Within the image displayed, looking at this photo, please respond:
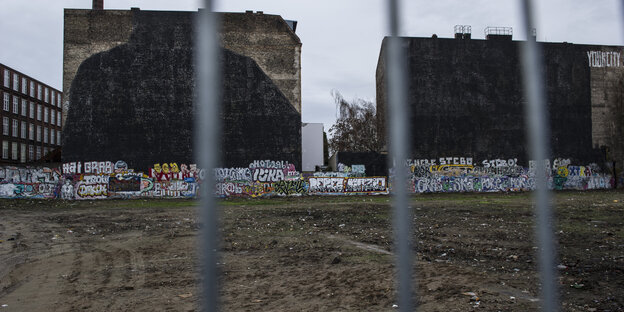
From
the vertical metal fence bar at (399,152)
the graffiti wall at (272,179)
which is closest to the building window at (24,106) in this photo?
the graffiti wall at (272,179)

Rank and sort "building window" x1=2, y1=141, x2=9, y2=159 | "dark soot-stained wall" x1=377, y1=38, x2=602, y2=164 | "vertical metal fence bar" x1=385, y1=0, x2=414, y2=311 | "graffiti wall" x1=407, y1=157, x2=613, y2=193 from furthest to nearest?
"building window" x1=2, y1=141, x2=9, y2=159 → "dark soot-stained wall" x1=377, y1=38, x2=602, y2=164 → "graffiti wall" x1=407, y1=157, x2=613, y2=193 → "vertical metal fence bar" x1=385, y1=0, x2=414, y2=311

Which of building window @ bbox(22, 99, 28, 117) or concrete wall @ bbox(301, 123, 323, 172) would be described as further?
building window @ bbox(22, 99, 28, 117)

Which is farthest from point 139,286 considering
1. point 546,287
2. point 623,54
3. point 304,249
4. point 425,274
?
point 623,54

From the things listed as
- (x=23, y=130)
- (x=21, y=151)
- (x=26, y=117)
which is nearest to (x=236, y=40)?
(x=21, y=151)

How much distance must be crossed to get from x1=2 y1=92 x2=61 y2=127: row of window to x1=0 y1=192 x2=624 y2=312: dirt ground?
2137 inches

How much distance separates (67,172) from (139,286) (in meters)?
23.1

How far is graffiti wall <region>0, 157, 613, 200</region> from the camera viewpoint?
24.2 m

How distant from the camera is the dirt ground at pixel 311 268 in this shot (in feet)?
14.0

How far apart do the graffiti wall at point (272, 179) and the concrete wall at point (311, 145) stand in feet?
22.6

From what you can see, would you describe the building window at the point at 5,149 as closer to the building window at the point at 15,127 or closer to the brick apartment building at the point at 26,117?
the brick apartment building at the point at 26,117

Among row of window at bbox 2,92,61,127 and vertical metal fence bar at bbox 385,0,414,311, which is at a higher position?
row of window at bbox 2,92,61,127

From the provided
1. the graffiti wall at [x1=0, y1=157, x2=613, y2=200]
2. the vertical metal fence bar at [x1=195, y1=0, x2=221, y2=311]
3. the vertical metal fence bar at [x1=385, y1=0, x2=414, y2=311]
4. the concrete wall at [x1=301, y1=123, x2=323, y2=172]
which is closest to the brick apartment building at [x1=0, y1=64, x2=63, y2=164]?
the graffiti wall at [x1=0, y1=157, x2=613, y2=200]

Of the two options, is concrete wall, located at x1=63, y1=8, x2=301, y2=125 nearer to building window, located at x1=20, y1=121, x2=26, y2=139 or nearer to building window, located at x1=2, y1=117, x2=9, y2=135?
building window, located at x1=2, y1=117, x2=9, y2=135

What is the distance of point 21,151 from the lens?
56.0m
